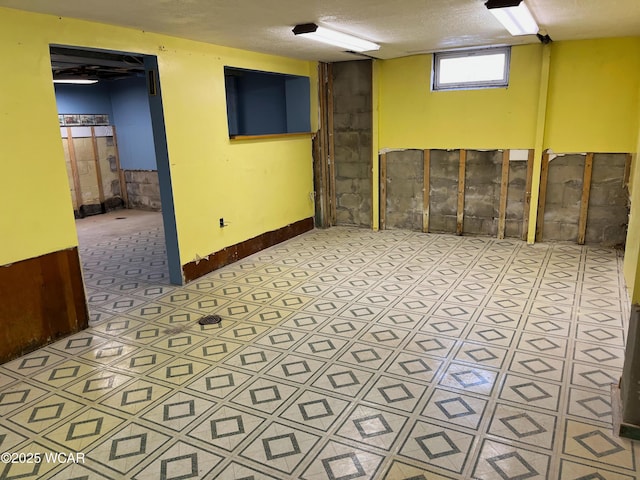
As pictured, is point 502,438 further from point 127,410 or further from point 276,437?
point 127,410

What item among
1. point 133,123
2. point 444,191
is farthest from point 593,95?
point 133,123

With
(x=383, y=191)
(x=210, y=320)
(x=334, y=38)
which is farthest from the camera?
(x=383, y=191)

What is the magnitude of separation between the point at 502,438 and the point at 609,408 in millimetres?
751

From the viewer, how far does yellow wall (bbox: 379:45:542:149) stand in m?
5.87

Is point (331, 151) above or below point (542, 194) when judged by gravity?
above

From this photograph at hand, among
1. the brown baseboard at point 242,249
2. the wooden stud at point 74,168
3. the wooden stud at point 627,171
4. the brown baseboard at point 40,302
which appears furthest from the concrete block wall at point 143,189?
the wooden stud at point 627,171

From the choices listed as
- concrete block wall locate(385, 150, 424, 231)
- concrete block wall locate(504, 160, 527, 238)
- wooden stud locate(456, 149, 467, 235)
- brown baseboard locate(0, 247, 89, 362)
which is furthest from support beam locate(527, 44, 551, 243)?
brown baseboard locate(0, 247, 89, 362)

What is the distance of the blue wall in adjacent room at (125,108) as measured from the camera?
8.62 meters

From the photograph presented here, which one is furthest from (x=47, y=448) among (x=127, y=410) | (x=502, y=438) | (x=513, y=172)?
(x=513, y=172)

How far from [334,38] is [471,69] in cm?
243

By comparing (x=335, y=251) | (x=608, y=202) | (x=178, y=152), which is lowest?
(x=335, y=251)

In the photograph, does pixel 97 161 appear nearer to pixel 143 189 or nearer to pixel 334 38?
pixel 143 189

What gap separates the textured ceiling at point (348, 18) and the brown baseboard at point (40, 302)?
6.13 feet

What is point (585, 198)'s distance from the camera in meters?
5.79
